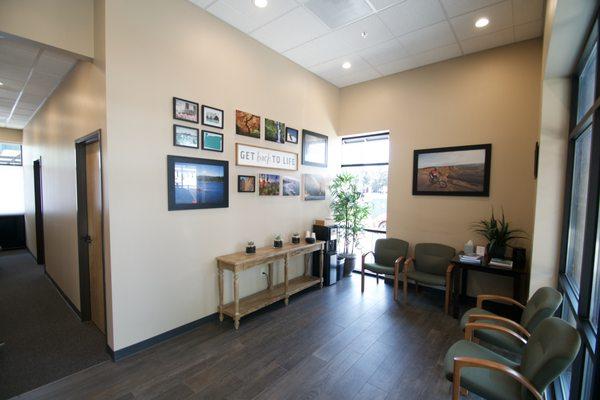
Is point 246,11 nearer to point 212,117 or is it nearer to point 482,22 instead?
point 212,117

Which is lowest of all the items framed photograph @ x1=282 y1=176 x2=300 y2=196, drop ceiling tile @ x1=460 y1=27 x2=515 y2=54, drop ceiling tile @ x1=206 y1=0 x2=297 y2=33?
framed photograph @ x1=282 y1=176 x2=300 y2=196

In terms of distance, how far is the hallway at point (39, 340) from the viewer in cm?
237

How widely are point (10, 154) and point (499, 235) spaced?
10698 millimetres

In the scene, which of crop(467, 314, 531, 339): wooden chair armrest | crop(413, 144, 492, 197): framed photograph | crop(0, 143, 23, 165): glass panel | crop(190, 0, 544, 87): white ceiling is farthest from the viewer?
crop(0, 143, 23, 165): glass panel

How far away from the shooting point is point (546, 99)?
103 inches

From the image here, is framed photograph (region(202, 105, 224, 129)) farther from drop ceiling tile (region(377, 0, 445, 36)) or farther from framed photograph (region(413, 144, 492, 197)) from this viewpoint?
framed photograph (region(413, 144, 492, 197))

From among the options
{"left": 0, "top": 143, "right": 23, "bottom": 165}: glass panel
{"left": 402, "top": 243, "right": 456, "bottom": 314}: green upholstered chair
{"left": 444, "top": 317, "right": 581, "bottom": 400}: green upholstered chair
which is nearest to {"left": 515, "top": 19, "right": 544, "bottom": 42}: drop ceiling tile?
{"left": 402, "top": 243, "right": 456, "bottom": 314}: green upholstered chair

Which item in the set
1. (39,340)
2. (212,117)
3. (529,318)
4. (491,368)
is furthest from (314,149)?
(39,340)

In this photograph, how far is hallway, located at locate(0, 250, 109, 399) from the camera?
7.79 feet

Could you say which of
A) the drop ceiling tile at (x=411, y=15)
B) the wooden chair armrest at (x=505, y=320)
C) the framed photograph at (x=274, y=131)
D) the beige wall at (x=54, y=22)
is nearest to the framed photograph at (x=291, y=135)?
the framed photograph at (x=274, y=131)

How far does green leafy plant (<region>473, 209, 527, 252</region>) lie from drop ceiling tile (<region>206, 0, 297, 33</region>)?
371cm

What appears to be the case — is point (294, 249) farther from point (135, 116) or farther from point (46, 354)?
point (46, 354)

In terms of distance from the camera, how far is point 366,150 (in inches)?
207

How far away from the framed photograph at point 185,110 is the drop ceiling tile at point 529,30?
13.0 ft
